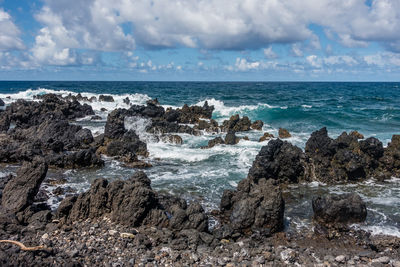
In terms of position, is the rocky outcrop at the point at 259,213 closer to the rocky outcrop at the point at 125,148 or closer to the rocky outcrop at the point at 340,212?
the rocky outcrop at the point at 340,212

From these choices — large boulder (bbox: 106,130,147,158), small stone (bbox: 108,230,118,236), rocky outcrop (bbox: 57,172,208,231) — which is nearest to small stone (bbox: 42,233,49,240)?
rocky outcrop (bbox: 57,172,208,231)

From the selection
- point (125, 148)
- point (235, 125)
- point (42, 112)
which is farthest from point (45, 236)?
point (42, 112)

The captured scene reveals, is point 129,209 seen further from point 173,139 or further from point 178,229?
point 173,139

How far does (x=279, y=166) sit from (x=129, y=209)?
790cm

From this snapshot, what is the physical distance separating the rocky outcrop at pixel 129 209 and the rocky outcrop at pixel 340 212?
4.05 meters

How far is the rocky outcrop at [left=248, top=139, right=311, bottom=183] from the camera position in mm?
15484

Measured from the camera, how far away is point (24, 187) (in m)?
11.9

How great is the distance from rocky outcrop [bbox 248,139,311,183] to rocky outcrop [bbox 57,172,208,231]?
518 centimetres

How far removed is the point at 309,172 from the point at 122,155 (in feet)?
36.3

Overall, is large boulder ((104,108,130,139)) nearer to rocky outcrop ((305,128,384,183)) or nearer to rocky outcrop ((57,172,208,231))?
rocky outcrop ((57,172,208,231))

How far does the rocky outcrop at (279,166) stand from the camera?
15.5 metres

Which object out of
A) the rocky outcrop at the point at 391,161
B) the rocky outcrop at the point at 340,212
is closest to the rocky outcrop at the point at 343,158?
the rocky outcrop at the point at 391,161

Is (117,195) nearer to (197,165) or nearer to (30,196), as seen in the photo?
(30,196)

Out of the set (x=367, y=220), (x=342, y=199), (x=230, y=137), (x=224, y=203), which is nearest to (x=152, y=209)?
(x=224, y=203)
